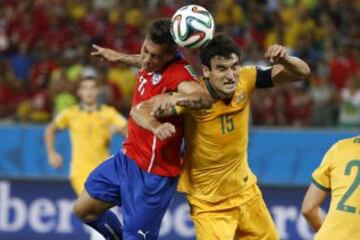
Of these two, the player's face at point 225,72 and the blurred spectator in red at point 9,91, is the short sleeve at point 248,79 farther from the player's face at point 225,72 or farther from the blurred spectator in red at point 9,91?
the blurred spectator in red at point 9,91

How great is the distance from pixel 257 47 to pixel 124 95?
7.28 feet

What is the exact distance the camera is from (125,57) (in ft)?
28.8

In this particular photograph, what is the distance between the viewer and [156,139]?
8094mm

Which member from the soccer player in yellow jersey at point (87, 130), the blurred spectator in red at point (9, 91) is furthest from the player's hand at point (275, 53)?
the blurred spectator in red at point (9, 91)

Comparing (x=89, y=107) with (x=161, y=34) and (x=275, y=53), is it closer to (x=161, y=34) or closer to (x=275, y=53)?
(x=161, y=34)

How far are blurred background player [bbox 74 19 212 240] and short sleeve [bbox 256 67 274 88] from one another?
0.53 metres

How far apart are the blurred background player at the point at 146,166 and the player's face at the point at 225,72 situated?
0.57 ft

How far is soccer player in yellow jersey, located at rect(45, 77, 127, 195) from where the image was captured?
40.6ft

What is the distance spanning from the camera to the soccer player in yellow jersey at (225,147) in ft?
25.7

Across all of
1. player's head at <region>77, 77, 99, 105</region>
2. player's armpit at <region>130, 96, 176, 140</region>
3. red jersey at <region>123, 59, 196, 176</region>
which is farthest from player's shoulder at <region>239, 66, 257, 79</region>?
player's head at <region>77, 77, 99, 105</region>

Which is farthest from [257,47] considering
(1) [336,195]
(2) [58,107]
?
(1) [336,195]

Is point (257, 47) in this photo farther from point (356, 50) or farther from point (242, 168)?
point (242, 168)

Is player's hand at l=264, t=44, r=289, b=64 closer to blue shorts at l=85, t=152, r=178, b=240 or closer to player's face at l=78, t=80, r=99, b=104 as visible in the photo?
blue shorts at l=85, t=152, r=178, b=240

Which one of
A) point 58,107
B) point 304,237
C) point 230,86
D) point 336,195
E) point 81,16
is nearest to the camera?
point 336,195
